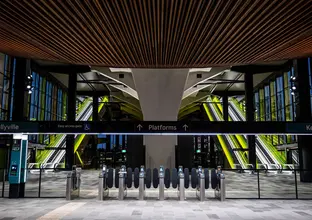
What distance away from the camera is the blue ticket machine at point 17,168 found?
12.2 m

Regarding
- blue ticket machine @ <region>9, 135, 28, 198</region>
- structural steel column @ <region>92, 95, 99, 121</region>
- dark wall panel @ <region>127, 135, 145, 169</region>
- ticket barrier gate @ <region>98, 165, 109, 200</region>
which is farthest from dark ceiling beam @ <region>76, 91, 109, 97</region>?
ticket barrier gate @ <region>98, 165, 109, 200</region>

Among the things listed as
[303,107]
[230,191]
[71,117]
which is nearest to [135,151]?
[230,191]

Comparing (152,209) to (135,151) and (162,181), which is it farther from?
(135,151)

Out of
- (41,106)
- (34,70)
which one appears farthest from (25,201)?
(41,106)

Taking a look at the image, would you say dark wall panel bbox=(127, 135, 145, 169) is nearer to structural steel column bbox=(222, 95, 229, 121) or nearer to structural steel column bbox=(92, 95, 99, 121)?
structural steel column bbox=(92, 95, 99, 121)

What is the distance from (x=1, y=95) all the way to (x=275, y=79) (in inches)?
1067

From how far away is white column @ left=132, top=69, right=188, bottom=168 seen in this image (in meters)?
19.0

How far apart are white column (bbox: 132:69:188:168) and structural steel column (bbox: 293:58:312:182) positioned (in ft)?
29.1

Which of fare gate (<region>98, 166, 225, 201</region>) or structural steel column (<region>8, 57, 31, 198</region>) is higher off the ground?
structural steel column (<region>8, 57, 31, 198</region>)

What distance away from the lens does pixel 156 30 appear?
7.53 metres

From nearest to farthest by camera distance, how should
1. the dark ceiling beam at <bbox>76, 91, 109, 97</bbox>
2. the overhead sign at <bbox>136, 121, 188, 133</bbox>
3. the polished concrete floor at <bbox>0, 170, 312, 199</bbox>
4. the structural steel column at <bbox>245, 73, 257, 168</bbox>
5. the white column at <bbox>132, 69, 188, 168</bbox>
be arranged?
1. the overhead sign at <bbox>136, 121, 188, 133</bbox>
2. the polished concrete floor at <bbox>0, 170, 312, 199</bbox>
3. the white column at <bbox>132, 69, 188, 168</bbox>
4. the structural steel column at <bbox>245, 73, 257, 168</bbox>
5. the dark ceiling beam at <bbox>76, 91, 109, 97</bbox>

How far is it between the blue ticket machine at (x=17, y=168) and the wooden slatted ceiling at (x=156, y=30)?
157 inches

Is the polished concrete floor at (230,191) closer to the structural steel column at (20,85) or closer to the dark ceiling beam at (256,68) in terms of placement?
the structural steel column at (20,85)

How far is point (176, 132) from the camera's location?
12.7 m
